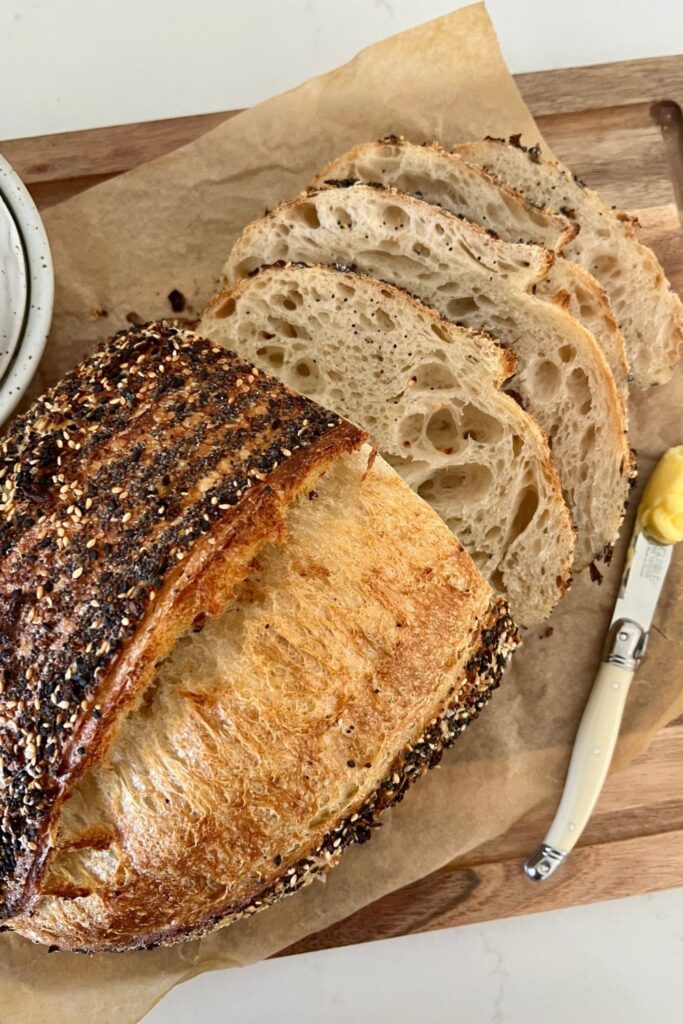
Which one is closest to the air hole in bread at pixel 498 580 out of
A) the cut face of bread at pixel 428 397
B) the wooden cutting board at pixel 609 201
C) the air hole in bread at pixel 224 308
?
the cut face of bread at pixel 428 397

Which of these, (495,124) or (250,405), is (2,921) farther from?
(495,124)

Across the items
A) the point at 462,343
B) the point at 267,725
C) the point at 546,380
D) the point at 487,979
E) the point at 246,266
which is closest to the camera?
the point at 267,725

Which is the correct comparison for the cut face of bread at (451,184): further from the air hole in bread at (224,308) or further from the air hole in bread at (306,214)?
the air hole in bread at (224,308)

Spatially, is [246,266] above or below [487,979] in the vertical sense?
above

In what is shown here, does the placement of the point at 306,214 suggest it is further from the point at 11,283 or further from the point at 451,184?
the point at 11,283

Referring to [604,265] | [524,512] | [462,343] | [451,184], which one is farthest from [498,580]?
[451,184]

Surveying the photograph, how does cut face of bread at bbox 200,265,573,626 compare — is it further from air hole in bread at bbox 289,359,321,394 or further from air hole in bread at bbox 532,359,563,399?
air hole in bread at bbox 532,359,563,399
